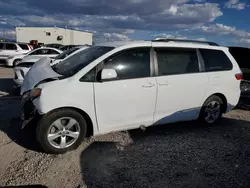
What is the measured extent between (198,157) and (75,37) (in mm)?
47354

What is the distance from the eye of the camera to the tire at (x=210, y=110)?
5008mm

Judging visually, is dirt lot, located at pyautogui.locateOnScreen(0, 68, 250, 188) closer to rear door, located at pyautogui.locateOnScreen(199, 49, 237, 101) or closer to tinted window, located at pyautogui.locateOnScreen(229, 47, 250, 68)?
rear door, located at pyautogui.locateOnScreen(199, 49, 237, 101)

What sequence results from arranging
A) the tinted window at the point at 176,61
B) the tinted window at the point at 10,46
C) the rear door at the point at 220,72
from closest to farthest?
the tinted window at the point at 176,61
the rear door at the point at 220,72
the tinted window at the point at 10,46

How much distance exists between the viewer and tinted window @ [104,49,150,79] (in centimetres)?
393

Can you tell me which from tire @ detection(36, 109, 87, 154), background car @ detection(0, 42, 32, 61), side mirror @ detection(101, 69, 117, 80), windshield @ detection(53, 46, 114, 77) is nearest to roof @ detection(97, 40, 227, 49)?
windshield @ detection(53, 46, 114, 77)

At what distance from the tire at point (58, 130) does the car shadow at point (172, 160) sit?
32 cm

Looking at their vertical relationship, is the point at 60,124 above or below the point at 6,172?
above

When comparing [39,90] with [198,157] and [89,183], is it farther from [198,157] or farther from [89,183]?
[198,157]

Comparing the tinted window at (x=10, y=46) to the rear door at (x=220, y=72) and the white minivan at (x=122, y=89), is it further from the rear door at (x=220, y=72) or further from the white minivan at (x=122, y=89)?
the rear door at (x=220, y=72)

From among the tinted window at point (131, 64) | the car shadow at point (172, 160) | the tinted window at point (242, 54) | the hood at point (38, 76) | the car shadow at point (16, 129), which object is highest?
the tinted window at point (242, 54)

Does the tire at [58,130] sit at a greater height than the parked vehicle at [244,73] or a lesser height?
lesser

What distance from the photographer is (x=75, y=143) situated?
3801mm

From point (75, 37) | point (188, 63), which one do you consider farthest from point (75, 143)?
point (75, 37)

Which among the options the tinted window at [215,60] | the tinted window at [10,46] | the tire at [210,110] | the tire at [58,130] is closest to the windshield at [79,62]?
the tire at [58,130]
